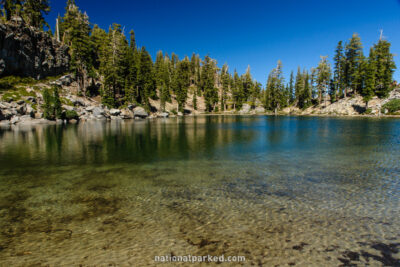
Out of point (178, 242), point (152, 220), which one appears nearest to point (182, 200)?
point (152, 220)

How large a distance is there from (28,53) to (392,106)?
4541 inches

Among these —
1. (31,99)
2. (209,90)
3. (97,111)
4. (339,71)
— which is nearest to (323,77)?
(339,71)

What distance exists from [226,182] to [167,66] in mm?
124650

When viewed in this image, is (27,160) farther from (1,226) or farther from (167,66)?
(167,66)

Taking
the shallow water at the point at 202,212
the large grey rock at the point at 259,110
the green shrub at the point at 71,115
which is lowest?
the shallow water at the point at 202,212

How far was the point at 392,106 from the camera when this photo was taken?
233ft

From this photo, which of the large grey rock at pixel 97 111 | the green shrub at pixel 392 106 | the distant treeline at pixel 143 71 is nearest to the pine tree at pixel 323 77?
the distant treeline at pixel 143 71

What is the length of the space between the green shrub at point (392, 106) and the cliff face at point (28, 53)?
111407 millimetres

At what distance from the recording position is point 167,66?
420 ft

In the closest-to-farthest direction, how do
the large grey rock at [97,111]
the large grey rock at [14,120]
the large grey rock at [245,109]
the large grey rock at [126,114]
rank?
the large grey rock at [14,120] < the large grey rock at [97,111] < the large grey rock at [126,114] < the large grey rock at [245,109]

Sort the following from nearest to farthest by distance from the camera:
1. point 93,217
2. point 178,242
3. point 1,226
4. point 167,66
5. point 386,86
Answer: point 178,242
point 1,226
point 93,217
point 386,86
point 167,66

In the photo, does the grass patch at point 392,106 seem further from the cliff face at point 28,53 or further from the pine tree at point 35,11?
the pine tree at point 35,11

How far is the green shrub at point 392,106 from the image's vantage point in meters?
70.0

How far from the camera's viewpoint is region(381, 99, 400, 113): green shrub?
230ft
